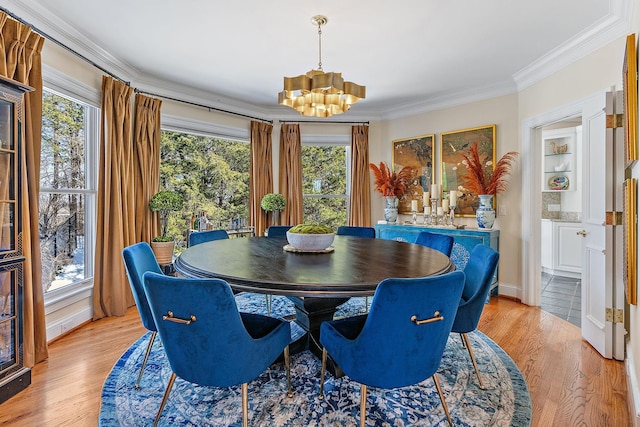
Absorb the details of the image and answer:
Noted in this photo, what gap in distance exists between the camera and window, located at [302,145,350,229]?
5281 mm

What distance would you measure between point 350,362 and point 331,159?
4.12 m

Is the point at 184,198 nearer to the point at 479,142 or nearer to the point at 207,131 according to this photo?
the point at 207,131

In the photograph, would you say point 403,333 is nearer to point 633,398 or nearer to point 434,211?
point 633,398

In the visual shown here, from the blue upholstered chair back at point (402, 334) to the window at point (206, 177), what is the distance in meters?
3.51

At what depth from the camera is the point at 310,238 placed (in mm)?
2285

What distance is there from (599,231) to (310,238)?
2.29m

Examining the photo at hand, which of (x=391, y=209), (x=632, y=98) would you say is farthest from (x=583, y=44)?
(x=391, y=209)

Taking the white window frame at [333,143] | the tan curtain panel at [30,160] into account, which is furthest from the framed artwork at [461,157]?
the tan curtain panel at [30,160]

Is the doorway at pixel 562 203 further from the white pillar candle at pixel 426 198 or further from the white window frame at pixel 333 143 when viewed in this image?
the white window frame at pixel 333 143

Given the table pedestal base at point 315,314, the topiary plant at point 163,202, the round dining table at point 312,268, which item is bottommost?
the table pedestal base at point 315,314

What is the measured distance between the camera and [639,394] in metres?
1.71

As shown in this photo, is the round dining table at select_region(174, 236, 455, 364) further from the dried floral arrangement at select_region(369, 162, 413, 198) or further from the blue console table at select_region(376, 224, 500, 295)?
the dried floral arrangement at select_region(369, 162, 413, 198)

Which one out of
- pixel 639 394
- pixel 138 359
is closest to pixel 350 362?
pixel 639 394

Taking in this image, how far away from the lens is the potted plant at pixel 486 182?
3877mm
